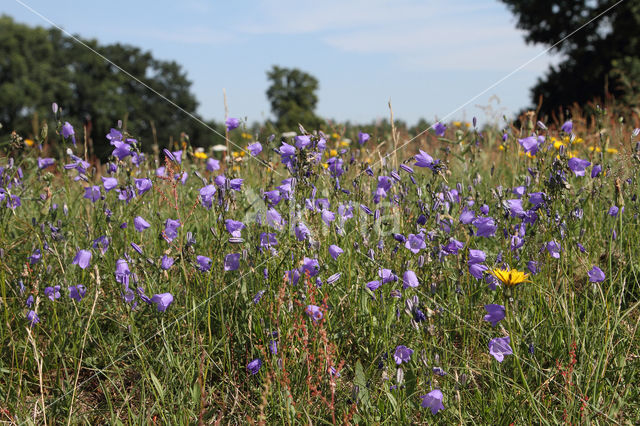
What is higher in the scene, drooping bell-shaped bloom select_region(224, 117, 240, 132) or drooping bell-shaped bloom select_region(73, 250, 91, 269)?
drooping bell-shaped bloom select_region(224, 117, 240, 132)

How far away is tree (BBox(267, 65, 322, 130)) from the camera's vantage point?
163 ft

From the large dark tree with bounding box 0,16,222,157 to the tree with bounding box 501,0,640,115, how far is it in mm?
26485

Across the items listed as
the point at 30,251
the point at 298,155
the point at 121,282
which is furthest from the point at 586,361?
the point at 30,251

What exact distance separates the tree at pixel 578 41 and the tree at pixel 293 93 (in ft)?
85.9

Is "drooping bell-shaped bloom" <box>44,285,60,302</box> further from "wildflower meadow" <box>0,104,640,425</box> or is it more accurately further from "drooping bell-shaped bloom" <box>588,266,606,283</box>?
"drooping bell-shaped bloom" <box>588,266,606,283</box>

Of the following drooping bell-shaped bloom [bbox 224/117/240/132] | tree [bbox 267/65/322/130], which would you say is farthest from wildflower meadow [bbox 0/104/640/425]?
tree [bbox 267/65/322/130]

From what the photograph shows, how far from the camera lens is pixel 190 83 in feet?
160

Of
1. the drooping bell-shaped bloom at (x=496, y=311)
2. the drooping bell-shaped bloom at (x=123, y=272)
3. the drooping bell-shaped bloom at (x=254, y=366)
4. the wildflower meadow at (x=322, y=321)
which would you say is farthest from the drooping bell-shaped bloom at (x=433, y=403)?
the drooping bell-shaped bloom at (x=123, y=272)

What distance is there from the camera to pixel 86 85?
43688 mm

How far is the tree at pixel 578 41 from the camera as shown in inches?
891

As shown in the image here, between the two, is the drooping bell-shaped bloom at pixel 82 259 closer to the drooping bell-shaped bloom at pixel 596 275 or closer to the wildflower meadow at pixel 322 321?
the wildflower meadow at pixel 322 321

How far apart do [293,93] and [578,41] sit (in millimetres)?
30665

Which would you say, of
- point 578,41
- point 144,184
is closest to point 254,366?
point 144,184

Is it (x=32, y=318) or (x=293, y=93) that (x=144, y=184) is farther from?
(x=293, y=93)
